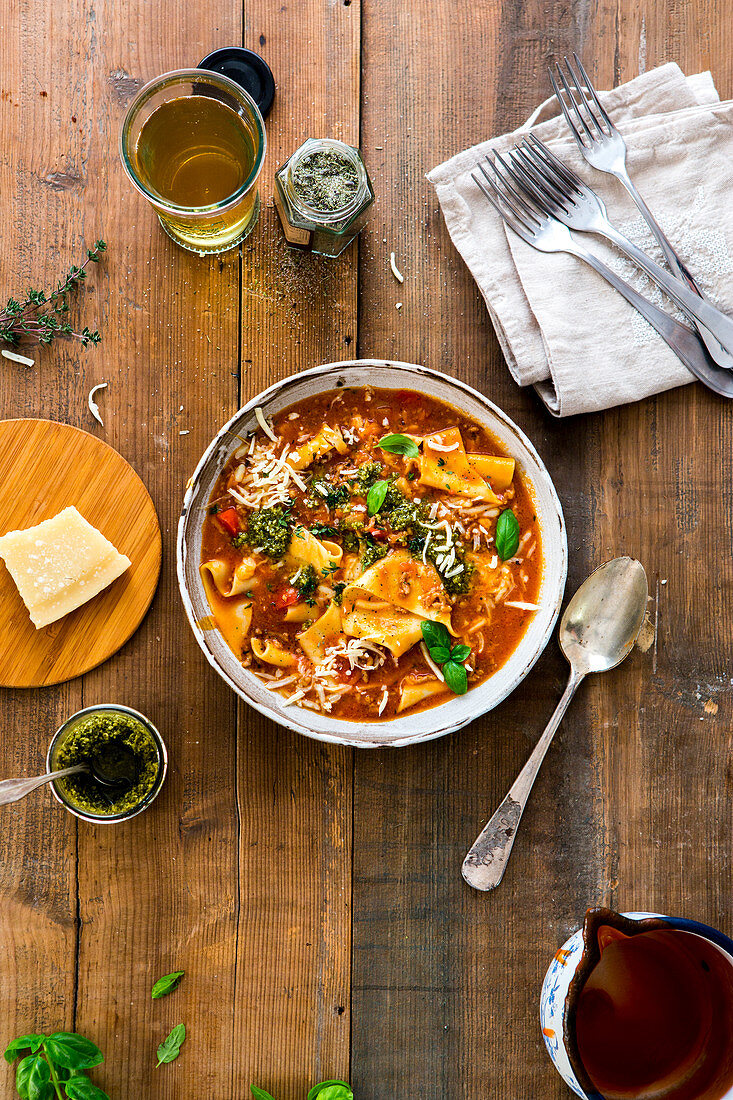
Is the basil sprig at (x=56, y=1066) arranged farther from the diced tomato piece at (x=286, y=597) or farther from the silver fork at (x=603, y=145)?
the silver fork at (x=603, y=145)

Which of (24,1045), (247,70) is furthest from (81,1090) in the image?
(247,70)

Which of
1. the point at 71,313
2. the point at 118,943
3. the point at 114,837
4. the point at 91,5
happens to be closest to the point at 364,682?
the point at 114,837

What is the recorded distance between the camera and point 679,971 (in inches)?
113

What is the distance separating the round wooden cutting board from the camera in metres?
3.09

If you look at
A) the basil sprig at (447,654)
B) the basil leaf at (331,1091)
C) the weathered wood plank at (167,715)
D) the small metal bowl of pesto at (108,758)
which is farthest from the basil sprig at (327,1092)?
the basil sprig at (447,654)

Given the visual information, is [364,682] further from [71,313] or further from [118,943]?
[71,313]

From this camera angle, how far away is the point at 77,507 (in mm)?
3113

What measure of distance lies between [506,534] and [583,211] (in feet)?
4.41

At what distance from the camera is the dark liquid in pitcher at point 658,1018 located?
274cm

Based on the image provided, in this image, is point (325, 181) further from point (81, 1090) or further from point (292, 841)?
point (81, 1090)

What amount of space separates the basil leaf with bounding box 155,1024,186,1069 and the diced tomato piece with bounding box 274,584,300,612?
1793 mm

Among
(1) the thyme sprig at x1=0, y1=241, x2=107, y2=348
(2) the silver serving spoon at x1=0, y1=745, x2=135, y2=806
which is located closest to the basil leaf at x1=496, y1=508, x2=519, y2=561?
(2) the silver serving spoon at x1=0, y1=745, x2=135, y2=806

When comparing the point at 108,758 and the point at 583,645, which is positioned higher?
the point at 583,645

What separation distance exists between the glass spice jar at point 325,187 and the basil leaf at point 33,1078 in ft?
11.0
